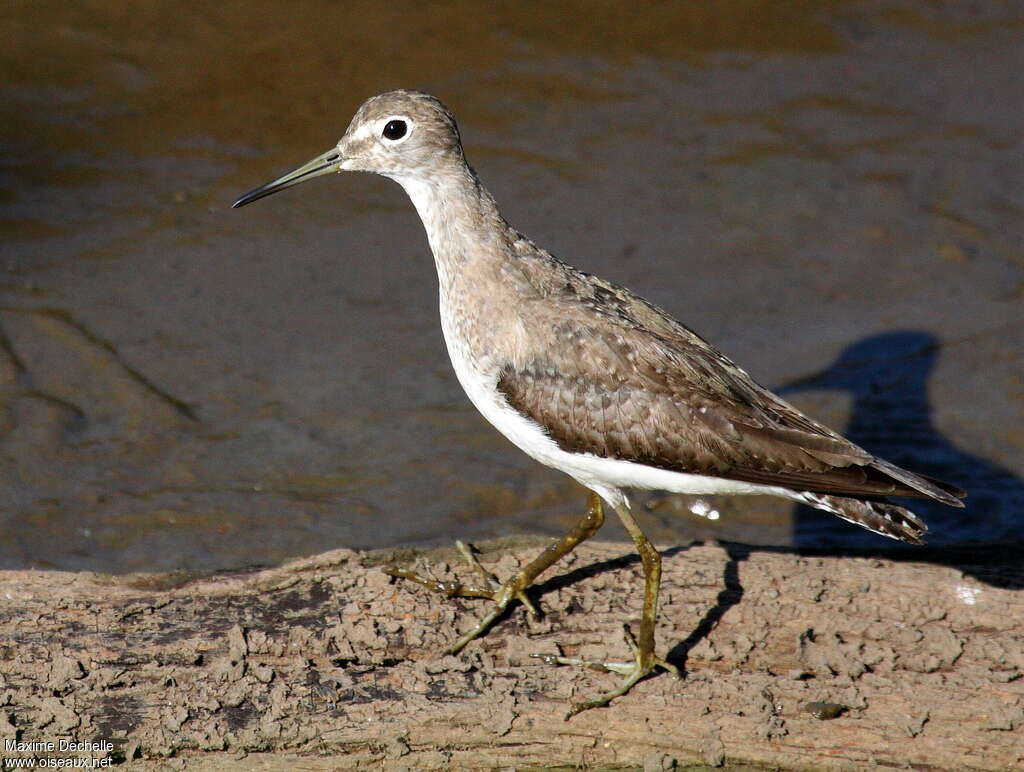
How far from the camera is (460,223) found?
19.5 feet

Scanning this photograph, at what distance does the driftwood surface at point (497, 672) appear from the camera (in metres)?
5.28

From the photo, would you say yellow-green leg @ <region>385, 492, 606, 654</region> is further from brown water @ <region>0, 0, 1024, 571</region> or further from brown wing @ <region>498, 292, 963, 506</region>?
brown water @ <region>0, 0, 1024, 571</region>

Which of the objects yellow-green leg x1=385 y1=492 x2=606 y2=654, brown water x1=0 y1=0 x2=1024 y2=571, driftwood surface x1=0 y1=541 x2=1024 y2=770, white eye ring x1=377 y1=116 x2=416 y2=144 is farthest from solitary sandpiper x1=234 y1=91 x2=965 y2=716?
brown water x1=0 y1=0 x2=1024 y2=571

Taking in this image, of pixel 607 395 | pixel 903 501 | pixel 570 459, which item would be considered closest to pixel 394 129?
pixel 607 395

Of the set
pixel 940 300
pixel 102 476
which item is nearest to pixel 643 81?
pixel 940 300

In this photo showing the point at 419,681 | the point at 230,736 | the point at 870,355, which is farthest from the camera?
the point at 870,355

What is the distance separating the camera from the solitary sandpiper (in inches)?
223

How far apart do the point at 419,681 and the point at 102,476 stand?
3.87 m

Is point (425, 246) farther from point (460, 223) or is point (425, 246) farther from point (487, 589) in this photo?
point (487, 589)

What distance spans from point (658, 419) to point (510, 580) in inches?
48.6

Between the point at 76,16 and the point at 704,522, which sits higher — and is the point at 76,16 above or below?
above

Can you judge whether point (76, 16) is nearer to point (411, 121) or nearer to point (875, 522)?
point (411, 121)

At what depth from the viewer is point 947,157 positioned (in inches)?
477

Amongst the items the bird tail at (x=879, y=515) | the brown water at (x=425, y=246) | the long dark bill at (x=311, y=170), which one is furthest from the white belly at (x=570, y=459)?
the brown water at (x=425, y=246)
